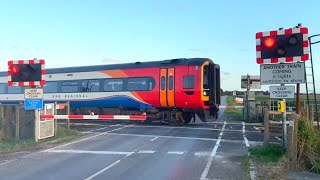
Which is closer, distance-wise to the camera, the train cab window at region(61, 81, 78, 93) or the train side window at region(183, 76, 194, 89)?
the train side window at region(183, 76, 194, 89)

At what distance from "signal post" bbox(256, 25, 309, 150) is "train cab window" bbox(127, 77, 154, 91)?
13.7 m

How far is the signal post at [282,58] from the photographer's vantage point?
1113 centimetres

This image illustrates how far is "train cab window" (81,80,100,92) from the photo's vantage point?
1089 inches

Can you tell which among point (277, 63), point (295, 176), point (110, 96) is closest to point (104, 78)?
point (110, 96)

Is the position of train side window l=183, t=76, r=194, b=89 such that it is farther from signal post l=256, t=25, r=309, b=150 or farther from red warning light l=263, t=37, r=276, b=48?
red warning light l=263, t=37, r=276, b=48

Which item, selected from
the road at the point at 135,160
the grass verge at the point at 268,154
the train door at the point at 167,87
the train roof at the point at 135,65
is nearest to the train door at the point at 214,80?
the train roof at the point at 135,65

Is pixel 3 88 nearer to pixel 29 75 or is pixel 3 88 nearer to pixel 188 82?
pixel 188 82

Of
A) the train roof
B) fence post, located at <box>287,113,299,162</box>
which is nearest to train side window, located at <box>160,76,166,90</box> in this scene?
the train roof

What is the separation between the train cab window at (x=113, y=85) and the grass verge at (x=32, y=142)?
24.8 ft

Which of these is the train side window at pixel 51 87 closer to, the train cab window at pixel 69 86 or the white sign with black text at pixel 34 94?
the train cab window at pixel 69 86

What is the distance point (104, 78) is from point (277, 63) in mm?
17228

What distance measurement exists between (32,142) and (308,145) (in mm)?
10127

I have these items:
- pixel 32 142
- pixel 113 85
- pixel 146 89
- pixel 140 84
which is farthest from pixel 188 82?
pixel 32 142

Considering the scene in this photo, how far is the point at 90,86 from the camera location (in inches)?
1102
